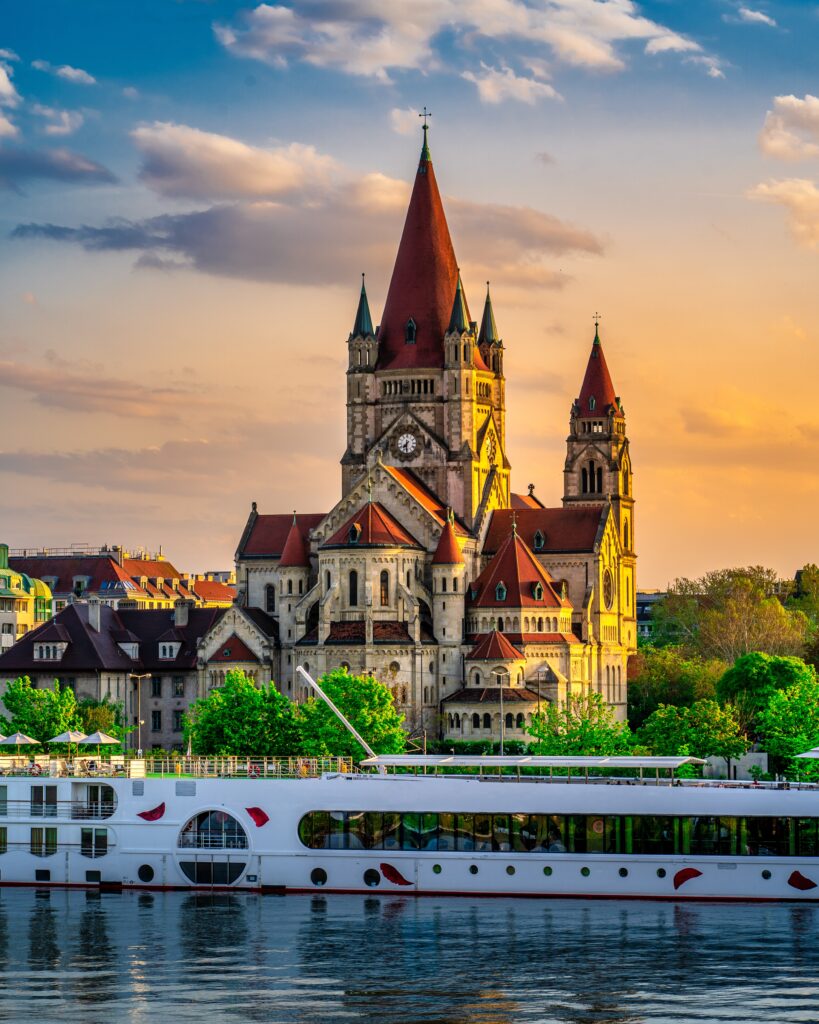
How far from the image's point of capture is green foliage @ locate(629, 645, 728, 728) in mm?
153250

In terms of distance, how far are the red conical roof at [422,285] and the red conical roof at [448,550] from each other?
15662 millimetres

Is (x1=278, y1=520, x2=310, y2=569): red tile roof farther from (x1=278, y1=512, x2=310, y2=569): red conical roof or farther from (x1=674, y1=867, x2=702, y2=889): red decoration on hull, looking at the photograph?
(x1=674, y1=867, x2=702, y2=889): red decoration on hull

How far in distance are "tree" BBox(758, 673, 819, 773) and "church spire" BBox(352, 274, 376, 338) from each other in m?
54.3

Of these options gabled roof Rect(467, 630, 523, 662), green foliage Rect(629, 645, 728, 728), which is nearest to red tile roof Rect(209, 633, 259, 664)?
gabled roof Rect(467, 630, 523, 662)

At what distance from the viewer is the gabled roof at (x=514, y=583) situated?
474 ft

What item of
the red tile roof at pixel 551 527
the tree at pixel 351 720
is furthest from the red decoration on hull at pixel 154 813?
the red tile roof at pixel 551 527

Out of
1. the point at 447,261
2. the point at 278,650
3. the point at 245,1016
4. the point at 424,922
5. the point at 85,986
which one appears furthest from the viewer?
the point at 447,261

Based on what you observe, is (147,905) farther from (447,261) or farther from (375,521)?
(447,261)

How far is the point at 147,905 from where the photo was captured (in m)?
70.6

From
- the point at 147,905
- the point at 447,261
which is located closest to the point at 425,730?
the point at 447,261

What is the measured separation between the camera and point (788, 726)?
106625 millimetres

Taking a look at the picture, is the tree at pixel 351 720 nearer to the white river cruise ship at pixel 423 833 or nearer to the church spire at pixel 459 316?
the white river cruise ship at pixel 423 833

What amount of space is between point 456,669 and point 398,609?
553 cm

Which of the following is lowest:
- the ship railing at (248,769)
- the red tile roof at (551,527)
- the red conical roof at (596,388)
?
the ship railing at (248,769)
